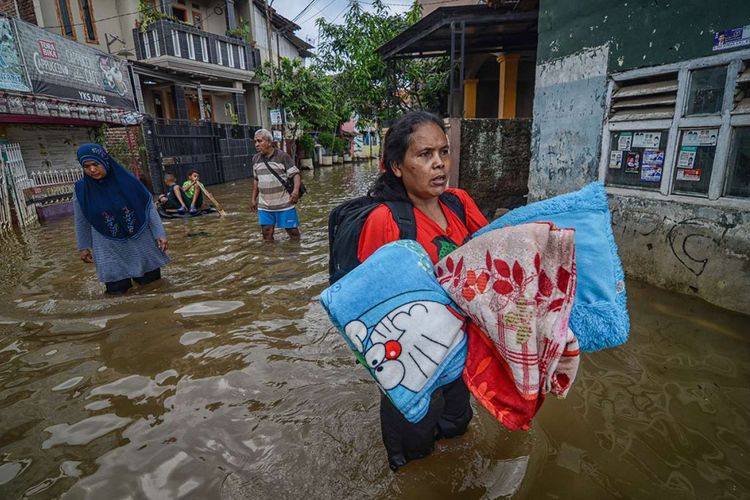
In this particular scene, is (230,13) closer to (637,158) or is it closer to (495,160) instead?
(495,160)

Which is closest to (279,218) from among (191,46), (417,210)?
(417,210)

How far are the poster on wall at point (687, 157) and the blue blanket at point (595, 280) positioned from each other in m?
3.57

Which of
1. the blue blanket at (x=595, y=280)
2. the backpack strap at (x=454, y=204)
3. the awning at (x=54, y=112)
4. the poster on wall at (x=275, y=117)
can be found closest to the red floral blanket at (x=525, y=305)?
the blue blanket at (x=595, y=280)

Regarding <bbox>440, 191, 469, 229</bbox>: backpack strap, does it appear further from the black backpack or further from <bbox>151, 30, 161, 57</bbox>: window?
<bbox>151, 30, 161, 57</bbox>: window

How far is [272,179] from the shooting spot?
6.29 metres

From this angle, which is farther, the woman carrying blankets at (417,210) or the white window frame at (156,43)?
the white window frame at (156,43)

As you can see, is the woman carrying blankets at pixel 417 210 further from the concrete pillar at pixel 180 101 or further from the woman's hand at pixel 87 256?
the concrete pillar at pixel 180 101

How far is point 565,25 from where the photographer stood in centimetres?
Result: 538

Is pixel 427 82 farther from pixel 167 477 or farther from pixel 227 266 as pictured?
pixel 167 477

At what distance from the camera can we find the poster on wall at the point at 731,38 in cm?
339

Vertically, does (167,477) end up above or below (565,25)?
below

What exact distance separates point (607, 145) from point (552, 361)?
459 cm

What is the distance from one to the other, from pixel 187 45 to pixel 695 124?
18.8 metres

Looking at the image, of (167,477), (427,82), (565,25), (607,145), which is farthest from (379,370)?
(427,82)
